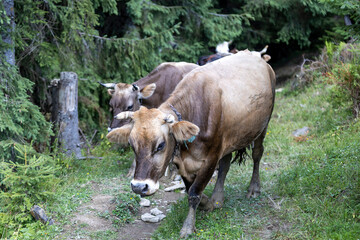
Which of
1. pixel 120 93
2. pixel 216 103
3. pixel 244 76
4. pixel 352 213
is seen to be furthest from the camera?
pixel 120 93

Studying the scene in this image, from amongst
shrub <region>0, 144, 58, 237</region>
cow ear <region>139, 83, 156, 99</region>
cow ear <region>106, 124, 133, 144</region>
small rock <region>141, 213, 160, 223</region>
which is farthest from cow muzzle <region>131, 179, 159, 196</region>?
cow ear <region>139, 83, 156, 99</region>

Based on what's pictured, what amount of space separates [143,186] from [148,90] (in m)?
3.69

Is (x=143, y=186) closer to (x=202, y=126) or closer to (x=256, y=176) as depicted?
(x=202, y=126)

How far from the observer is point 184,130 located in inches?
165

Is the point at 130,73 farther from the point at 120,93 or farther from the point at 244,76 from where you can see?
the point at 244,76

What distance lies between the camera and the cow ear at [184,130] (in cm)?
415

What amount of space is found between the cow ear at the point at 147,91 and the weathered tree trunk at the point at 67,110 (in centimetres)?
147

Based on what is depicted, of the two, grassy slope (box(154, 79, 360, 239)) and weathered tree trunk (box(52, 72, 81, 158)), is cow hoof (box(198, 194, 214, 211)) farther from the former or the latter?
weathered tree trunk (box(52, 72, 81, 158))

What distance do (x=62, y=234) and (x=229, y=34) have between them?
8871 millimetres

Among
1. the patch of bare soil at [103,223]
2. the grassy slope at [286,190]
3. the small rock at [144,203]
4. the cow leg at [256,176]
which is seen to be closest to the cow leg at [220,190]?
the grassy slope at [286,190]

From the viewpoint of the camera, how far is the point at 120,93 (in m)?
7.37

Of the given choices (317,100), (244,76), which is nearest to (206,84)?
(244,76)

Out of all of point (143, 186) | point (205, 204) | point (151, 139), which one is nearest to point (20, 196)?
point (143, 186)

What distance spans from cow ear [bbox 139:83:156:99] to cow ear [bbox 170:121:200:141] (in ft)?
10.7
